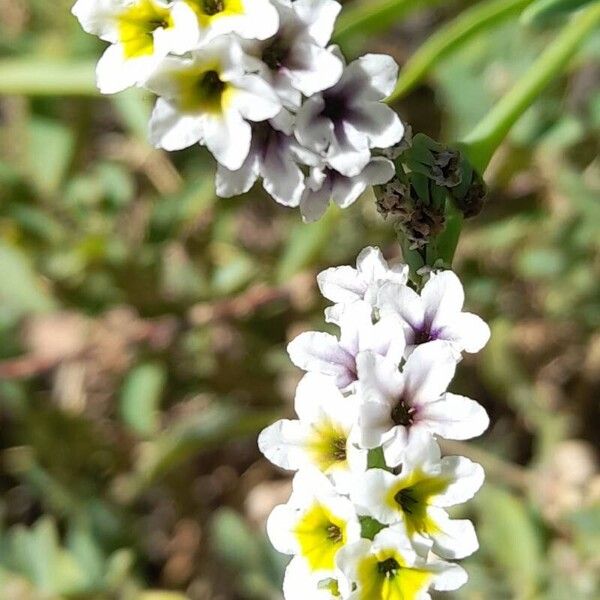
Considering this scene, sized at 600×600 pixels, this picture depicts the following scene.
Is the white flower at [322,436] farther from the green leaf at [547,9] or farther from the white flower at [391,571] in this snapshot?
the green leaf at [547,9]

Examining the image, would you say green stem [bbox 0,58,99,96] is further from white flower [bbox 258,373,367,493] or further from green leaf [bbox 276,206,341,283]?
white flower [bbox 258,373,367,493]

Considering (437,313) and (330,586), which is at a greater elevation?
(437,313)

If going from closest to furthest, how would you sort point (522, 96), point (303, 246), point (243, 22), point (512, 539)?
point (243, 22) → point (522, 96) → point (512, 539) → point (303, 246)

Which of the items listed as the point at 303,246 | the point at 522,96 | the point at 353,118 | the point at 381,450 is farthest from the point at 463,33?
the point at 381,450

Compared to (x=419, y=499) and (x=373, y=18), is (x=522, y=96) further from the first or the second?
(x=419, y=499)

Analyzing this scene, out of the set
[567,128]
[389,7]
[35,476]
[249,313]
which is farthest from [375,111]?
[35,476]

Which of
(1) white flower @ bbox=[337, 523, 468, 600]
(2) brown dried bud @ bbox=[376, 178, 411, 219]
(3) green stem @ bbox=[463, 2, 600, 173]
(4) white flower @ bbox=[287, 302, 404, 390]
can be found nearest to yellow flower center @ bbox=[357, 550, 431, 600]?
(1) white flower @ bbox=[337, 523, 468, 600]
